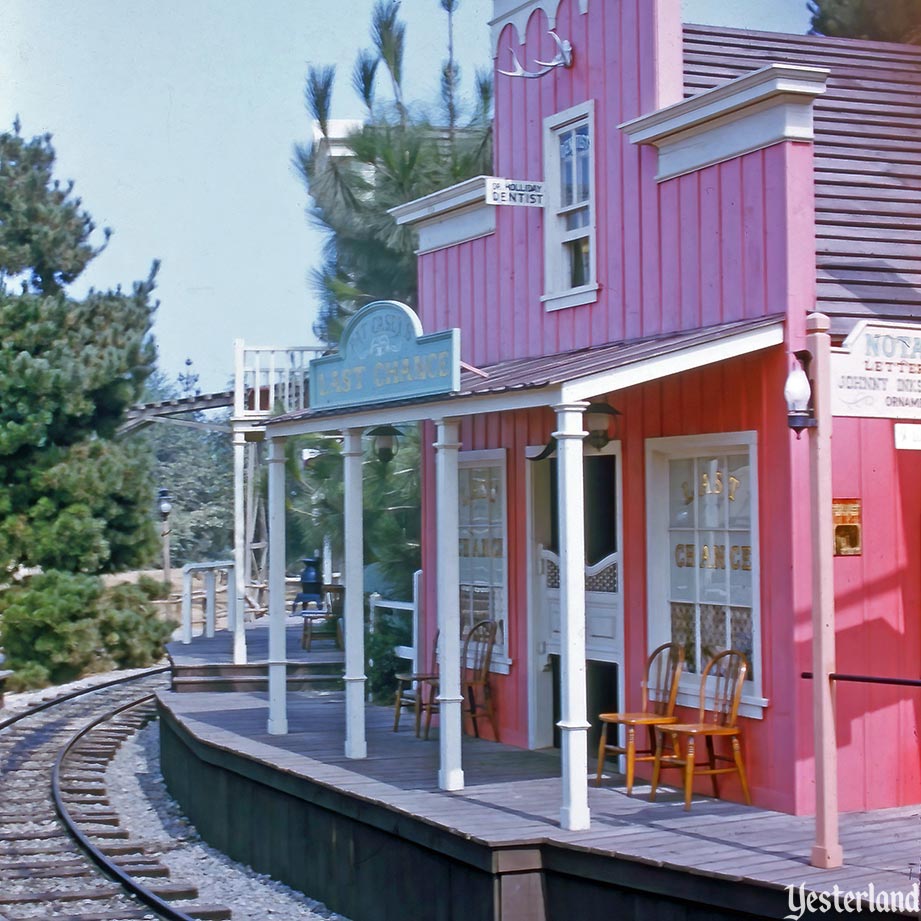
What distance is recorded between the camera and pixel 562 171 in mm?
10367

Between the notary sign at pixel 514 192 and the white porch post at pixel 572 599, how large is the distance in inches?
123

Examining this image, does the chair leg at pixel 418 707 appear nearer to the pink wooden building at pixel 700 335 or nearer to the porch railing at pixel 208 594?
the pink wooden building at pixel 700 335

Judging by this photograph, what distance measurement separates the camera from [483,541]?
37.0 ft

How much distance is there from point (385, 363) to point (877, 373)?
152 inches

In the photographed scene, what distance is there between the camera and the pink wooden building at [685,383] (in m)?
7.94

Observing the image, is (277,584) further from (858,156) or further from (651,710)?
(858,156)

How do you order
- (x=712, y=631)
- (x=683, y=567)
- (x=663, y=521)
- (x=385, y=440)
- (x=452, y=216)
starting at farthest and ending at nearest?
(x=385, y=440), (x=452, y=216), (x=663, y=521), (x=683, y=567), (x=712, y=631)

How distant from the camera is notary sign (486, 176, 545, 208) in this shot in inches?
403

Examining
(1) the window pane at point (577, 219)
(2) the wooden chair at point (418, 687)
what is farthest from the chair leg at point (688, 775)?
(1) the window pane at point (577, 219)

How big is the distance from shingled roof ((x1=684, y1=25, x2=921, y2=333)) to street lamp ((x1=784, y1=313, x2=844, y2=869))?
154cm

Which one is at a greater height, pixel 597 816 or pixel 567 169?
pixel 567 169

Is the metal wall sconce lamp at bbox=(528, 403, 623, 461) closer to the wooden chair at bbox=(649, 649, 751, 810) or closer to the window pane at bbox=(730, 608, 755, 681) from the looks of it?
the window pane at bbox=(730, 608, 755, 681)

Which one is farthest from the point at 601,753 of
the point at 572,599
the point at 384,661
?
the point at 384,661

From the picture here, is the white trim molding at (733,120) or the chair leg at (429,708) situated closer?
the white trim molding at (733,120)
